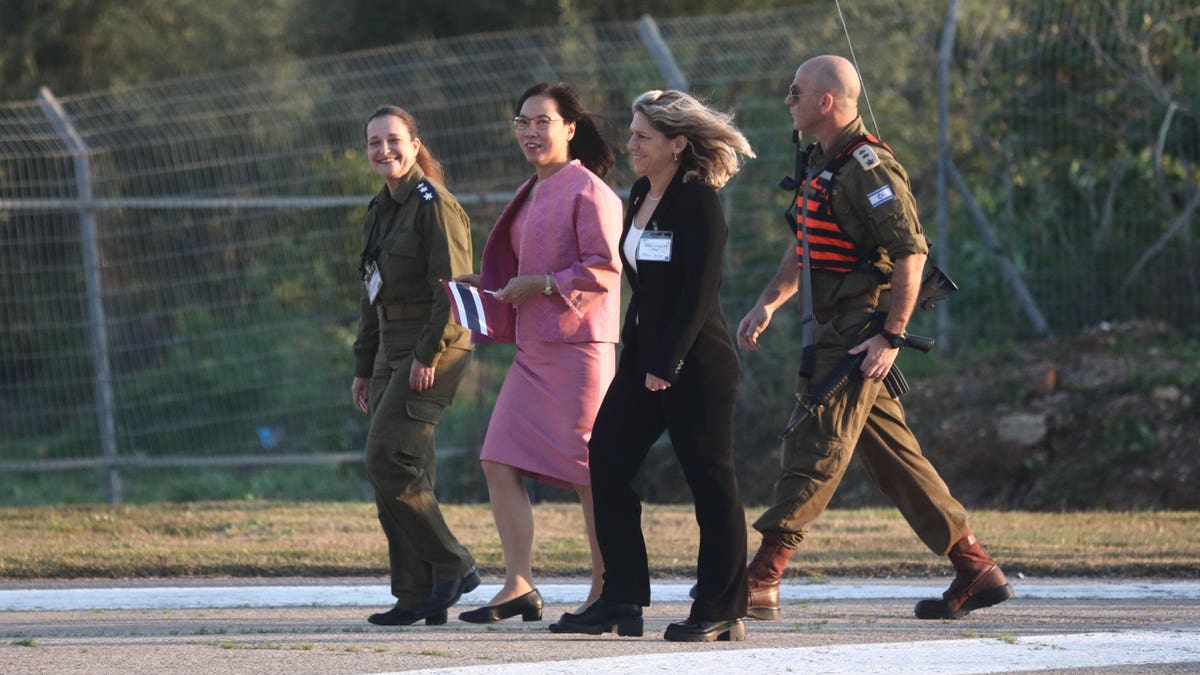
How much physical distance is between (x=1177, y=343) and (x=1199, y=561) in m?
4.49

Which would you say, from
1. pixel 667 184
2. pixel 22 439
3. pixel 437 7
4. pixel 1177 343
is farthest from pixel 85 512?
pixel 437 7

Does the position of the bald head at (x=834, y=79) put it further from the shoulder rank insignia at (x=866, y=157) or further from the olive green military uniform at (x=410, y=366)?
the olive green military uniform at (x=410, y=366)

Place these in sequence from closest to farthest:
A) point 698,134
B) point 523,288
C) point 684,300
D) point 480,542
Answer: point 684,300 → point 698,134 → point 523,288 → point 480,542

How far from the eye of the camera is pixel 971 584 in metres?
6.21

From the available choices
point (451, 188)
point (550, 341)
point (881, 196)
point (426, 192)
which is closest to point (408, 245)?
point (426, 192)

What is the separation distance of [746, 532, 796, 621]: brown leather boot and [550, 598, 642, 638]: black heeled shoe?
0.48m

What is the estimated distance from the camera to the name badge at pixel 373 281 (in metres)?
6.63

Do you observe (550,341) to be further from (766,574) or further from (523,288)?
(766,574)

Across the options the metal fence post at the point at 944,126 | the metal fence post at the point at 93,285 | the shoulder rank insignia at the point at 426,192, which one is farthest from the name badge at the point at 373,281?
the metal fence post at the point at 944,126

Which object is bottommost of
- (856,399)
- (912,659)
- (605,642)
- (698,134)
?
(912,659)

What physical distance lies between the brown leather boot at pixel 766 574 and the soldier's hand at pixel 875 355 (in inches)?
25.9

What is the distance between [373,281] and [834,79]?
190 cm

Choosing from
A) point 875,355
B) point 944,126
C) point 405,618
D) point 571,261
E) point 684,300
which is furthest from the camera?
point 944,126

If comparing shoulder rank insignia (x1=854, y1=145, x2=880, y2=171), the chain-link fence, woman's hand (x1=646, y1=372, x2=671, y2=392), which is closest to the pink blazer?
woman's hand (x1=646, y1=372, x2=671, y2=392)
